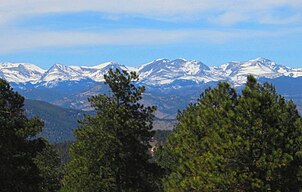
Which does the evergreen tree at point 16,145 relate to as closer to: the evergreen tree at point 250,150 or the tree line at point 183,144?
the tree line at point 183,144

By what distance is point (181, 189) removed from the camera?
29844mm

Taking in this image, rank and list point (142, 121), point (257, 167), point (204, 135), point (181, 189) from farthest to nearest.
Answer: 1. point (142, 121)
2. point (204, 135)
3. point (181, 189)
4. point (257, 167)

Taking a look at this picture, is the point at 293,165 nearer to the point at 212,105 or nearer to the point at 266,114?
the point at 266,114

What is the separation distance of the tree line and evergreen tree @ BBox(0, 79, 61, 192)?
0.07 meters

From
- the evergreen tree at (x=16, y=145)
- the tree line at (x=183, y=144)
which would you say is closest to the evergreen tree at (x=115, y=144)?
the tree line at (x=183, y=144)

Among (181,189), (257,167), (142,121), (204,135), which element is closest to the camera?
(257,167)

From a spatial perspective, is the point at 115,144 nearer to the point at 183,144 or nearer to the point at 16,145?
the point at 183,144

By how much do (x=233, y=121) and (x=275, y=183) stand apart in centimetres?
392

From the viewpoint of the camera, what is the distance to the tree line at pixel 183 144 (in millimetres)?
26297

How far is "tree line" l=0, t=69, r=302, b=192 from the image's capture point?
26297 millimetres

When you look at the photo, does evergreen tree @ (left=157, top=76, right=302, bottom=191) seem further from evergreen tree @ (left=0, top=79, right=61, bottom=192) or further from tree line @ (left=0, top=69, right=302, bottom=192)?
evergreen tree @ (left=0, top=79, right=61, bottom=192)

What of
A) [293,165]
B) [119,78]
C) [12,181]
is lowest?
[12,181]

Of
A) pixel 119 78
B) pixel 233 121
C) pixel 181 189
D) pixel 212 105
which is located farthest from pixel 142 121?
pixel 233 121

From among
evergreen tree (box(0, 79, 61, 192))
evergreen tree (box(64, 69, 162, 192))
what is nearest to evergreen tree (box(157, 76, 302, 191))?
evergreen tree (box(64, 69, 162, 192))
